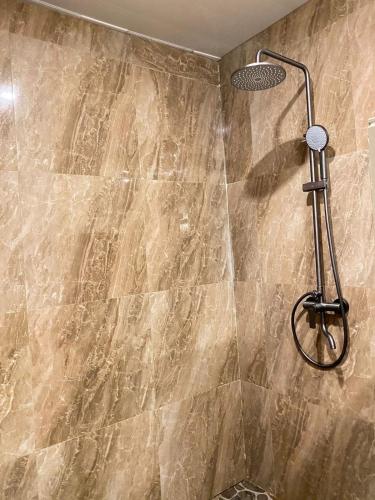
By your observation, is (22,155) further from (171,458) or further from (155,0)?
(171,458)

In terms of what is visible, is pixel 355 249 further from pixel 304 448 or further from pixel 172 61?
pixel 172 61

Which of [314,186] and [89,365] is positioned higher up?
[314,186]

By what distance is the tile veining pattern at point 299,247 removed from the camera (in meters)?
1.39

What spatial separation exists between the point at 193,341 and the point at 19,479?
87 cm

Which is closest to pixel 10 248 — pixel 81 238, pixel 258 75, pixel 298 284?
pixel 81 238

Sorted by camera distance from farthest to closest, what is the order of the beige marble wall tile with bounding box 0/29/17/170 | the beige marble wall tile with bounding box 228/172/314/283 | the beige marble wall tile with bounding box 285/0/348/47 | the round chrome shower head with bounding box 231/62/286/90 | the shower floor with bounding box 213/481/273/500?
1. the shower floor with bounding box 213/481/273/500
2. the beige marble wall tile with bounding box 228/172/314/283
3. the beige marble wall tile with bounding box 285/0/348/47
4. the beige marble wall tile with bounding box 0/29/17/170
5. the round chrome shower head with bounding box 231/62/286/90

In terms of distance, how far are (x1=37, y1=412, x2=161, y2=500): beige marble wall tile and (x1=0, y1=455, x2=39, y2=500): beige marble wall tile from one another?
0.03 meters

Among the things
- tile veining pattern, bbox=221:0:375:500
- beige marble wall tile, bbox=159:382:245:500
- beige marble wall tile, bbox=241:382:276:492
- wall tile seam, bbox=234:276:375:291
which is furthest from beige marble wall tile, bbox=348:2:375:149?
beige marble wall tile, bbox=159:382:245:500

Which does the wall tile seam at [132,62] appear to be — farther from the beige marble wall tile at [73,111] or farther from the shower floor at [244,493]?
the shower floor at [244,493]

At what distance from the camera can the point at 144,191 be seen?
1672mm

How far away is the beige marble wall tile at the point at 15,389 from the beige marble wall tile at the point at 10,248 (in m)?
0.06

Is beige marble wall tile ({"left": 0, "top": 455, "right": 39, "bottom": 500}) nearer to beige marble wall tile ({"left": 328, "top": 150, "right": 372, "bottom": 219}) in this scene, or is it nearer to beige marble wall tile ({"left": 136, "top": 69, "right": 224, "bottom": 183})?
beige marble wall tile ({"left": 136, "top": 69, "right": 224, "bottom": 183})

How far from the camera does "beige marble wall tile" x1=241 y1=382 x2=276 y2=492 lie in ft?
5.83

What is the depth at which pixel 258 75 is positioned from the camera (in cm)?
130
